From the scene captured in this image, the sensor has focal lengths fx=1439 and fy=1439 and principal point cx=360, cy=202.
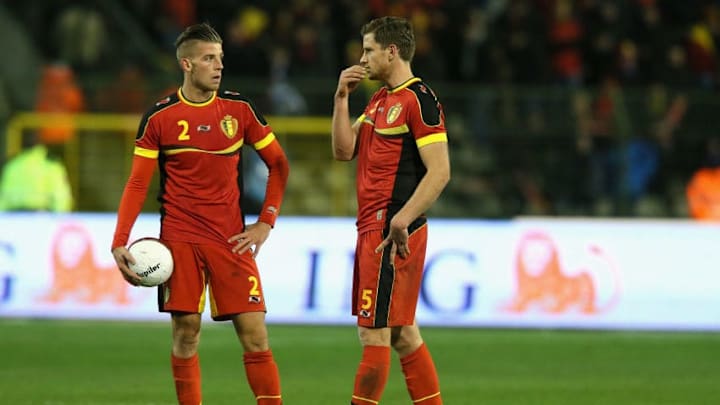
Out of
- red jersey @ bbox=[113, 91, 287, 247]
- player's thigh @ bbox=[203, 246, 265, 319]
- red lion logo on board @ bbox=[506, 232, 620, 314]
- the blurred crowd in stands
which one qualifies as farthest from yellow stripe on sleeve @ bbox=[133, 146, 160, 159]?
the blurred crowd in stands

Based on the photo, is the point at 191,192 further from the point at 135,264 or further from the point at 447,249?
the point at 447,249

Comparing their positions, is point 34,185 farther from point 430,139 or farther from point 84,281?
point 430,139

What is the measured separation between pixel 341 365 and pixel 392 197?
14.4 feet

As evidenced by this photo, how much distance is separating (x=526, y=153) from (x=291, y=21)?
4117 millimetres

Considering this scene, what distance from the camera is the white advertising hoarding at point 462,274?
14.6m

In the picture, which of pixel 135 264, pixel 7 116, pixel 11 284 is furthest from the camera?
pixel 7 116

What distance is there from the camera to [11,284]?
1455 cm

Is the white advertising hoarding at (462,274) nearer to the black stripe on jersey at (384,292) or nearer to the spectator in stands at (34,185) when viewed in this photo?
the spectator in stands at (34,185)

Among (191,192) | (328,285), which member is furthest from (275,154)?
(328,285)

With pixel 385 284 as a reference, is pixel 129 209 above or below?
above

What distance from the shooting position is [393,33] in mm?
7336

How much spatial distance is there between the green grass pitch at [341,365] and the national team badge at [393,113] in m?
2.55

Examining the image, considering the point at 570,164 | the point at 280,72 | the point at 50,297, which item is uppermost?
the point at 280,72

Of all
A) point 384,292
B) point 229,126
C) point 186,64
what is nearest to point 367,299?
point 384,292
